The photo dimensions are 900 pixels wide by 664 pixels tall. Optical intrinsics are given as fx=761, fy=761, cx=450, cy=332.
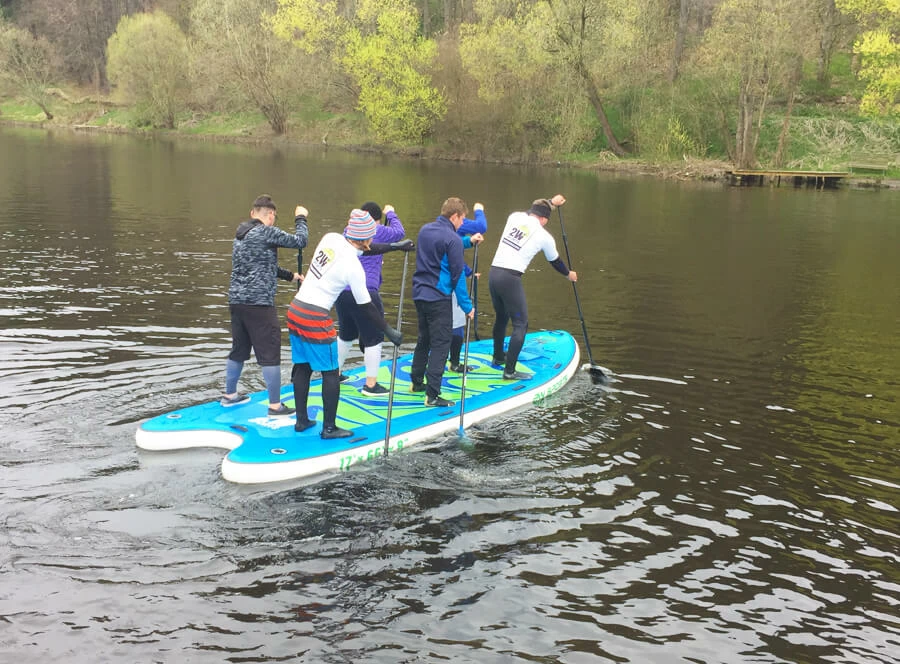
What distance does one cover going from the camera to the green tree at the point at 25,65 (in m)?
71.9

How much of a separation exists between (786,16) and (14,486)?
44.5m

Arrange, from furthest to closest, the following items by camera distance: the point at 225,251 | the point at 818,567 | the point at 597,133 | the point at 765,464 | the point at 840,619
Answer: the point at 597,133 → the point at 225,251 → the point at 765,464 → the point at 818,567 → the point at 840,619

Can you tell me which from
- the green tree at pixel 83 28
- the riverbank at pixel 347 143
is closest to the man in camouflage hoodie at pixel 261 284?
the riverbank at pixel 347 143

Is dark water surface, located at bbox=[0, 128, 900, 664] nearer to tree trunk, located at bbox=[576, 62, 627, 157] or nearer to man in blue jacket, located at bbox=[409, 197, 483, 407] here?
man in blue jacket, located at bbox=[409, 197, 483, 407]

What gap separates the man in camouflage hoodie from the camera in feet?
28.7

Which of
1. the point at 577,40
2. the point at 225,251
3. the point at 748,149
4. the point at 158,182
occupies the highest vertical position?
the point at 577,40

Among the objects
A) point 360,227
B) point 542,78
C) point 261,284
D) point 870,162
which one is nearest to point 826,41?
point 870,162

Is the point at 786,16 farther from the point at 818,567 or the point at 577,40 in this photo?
the point at 818,567

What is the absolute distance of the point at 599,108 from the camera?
49.0m

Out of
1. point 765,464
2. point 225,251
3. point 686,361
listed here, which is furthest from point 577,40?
point 765,464

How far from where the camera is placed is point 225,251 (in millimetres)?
20797

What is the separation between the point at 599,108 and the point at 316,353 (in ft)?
147

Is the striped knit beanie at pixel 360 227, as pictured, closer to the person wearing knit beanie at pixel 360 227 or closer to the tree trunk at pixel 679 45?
the person wearing knit beanie at pixel 360 227

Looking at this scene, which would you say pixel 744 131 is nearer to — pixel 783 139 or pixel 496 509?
pixel 783 139
